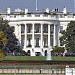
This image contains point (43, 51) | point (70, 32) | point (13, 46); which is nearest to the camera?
point (70, 32)

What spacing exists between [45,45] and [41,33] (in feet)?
8.05

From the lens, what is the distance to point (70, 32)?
91.9m

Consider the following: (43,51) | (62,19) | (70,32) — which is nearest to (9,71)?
(70,32)

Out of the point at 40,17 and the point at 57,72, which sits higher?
the point at 40,17

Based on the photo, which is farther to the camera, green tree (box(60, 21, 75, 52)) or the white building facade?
the white building facade

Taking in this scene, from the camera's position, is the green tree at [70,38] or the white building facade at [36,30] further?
the white building facade at [36,30]

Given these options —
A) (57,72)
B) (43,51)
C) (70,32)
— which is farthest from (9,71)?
(43,51)

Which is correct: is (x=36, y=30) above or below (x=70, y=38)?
above

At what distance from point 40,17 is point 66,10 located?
1550 cm

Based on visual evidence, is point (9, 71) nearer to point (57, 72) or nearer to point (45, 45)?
point (57, 72)

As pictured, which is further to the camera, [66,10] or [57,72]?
[66,10]

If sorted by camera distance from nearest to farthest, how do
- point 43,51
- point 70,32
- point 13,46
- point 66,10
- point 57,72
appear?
1. point 57,72
2. point 70,32
3. point 13,46
4. point 43,51
5. point 66,10

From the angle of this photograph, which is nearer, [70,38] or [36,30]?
[70,38]

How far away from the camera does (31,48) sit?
380 ft
